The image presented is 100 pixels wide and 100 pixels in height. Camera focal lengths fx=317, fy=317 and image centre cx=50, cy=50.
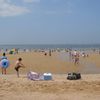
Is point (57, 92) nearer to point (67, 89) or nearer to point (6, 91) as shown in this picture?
point (67, 89)

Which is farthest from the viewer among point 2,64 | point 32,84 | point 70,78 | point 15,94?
point 2,64

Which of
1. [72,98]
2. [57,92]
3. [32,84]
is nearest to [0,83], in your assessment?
[32,84]

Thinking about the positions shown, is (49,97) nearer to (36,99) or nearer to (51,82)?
(36,99)

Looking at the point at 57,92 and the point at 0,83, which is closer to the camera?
the point at 57,92

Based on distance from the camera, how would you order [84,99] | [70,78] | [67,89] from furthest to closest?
[70,78], [67,89], [84,99]

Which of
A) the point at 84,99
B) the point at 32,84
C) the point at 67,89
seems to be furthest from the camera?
the point at 32,84

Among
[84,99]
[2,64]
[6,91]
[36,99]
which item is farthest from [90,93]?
[2,64]

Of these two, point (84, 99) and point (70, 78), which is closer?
point (84, 99)

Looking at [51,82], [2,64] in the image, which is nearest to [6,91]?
[51,82]

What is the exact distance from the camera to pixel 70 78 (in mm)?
15500

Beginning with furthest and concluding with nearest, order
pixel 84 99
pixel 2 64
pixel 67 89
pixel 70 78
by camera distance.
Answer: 1. pixel 2 64
2. pixel 70 78
3. pixel 67 89
4. pixel 84 99

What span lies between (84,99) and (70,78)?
3748 millimetres

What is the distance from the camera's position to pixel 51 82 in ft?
48.4

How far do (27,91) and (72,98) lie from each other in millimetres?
2101
